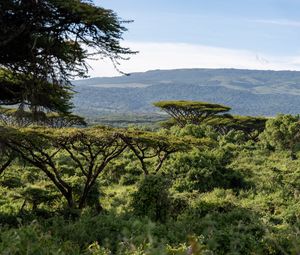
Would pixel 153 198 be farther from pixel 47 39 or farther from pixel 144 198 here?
pixel 47 39

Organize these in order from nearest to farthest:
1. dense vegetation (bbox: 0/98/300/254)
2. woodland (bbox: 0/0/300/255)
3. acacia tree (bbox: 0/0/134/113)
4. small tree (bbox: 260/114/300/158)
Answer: dense vegetation (bbox: 0/98/300/254) < woodland (bbox: 0/0/300/255) < acacia tree (bbox: 0/0/134/113) < small tree (bbox: 260/114/300/158)

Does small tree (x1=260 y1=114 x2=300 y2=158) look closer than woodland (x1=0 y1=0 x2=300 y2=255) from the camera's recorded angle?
No

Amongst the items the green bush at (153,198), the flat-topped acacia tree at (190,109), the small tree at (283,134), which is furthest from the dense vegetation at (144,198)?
the flat-topped acacia tree at (190,109)

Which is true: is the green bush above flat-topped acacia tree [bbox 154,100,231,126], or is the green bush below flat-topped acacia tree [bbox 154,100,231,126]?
below

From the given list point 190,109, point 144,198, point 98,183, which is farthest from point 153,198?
point 190,109

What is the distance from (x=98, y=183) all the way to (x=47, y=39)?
12269 mm

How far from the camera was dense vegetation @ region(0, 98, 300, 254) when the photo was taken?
A: 6.26 meters

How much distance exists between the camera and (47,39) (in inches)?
523

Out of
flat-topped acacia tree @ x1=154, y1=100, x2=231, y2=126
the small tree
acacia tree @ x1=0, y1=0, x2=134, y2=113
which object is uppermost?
acacia tree @ x1=0, y1=0, x2=134, y2=113

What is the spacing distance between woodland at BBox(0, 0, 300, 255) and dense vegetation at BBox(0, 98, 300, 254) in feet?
0.18

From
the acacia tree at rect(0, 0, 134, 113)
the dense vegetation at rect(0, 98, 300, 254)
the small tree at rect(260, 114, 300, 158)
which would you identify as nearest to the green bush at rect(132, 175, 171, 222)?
the dense vegetation at rect(0, 98, 300, 254)

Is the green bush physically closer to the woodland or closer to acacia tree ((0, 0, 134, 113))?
the woodland

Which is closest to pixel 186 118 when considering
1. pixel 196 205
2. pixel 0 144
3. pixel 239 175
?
pixel 239 175

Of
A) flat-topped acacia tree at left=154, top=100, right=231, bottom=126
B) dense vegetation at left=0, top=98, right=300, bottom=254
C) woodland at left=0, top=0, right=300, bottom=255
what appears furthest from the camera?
flat-topped acacia tree at left=154, top=100, right=231, bottom=126
